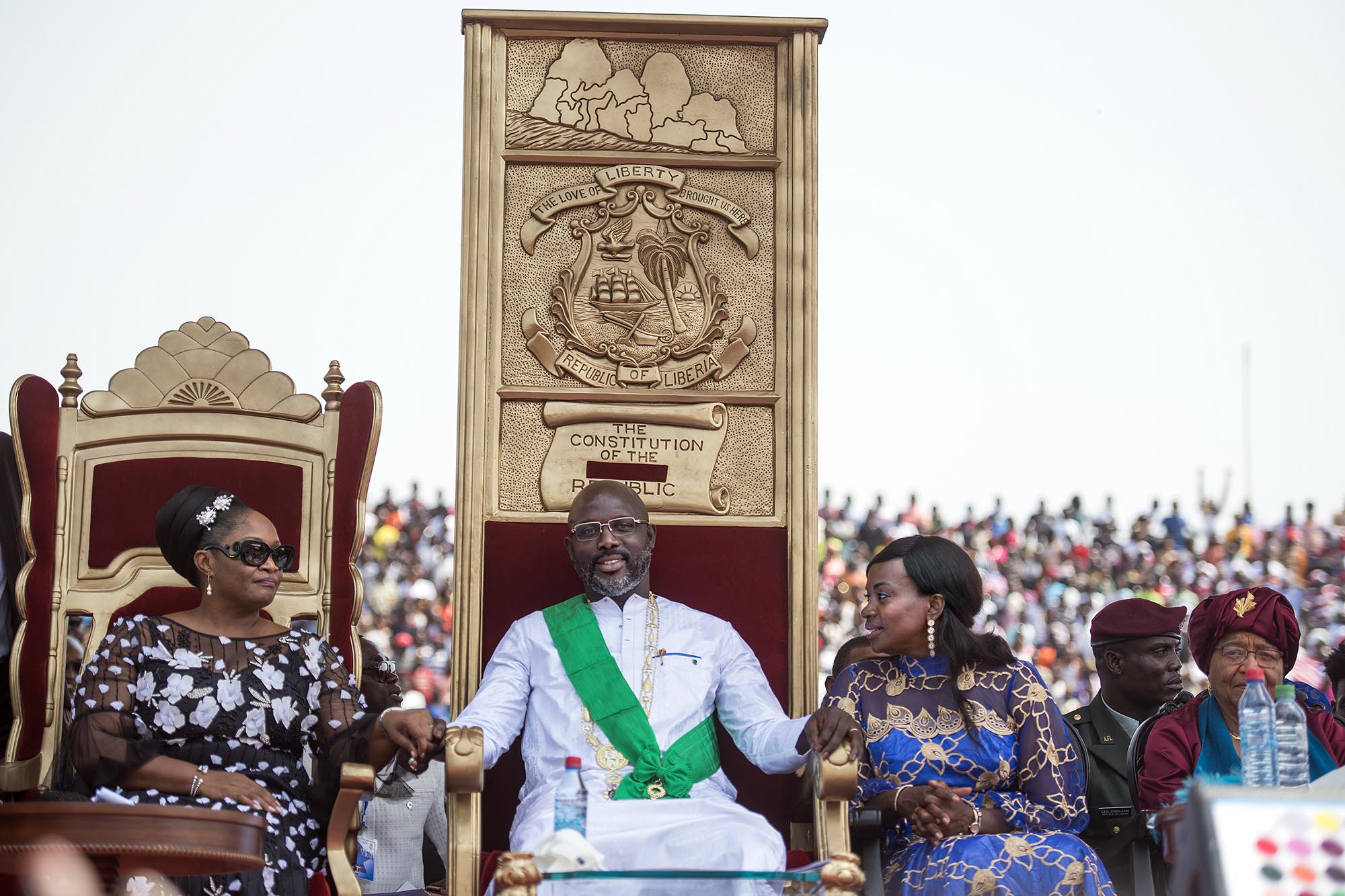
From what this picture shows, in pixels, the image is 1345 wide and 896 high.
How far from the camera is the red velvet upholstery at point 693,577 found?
517 centimetres

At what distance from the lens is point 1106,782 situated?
17.0 feet

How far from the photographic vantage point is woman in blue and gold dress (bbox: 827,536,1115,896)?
403 centimetres

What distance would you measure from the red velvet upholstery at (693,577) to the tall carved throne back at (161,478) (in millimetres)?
519

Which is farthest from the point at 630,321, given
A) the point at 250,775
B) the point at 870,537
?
the point at 870,537

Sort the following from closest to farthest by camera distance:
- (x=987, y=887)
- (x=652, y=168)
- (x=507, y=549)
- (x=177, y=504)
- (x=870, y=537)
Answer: (x=987, y=887), (x=177, y=504), (x=507, y=549), (x=652, y=168), (x=870, y=537)

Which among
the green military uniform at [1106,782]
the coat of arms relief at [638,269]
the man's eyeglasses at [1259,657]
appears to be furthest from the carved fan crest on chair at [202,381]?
the man's eyeglasses at [1259,657]

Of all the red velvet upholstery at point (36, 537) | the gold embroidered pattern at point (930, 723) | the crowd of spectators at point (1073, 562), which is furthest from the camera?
the crowd of spectators at point (1073, 562)

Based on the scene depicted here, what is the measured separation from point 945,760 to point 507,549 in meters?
1.76

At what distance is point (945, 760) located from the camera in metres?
4.32

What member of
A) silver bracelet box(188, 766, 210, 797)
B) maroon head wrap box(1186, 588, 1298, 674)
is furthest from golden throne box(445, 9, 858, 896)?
maroon head wrap box(1186, 588, 1298, 674)

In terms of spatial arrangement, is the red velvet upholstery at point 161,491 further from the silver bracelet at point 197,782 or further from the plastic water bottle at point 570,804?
the plastic water bottle at point 570,804

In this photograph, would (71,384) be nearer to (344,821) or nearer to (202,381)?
(202,381)

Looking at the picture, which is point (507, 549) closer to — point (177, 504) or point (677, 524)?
A: point (677, 524)

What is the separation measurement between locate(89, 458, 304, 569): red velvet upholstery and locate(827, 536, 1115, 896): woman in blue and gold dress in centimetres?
199
